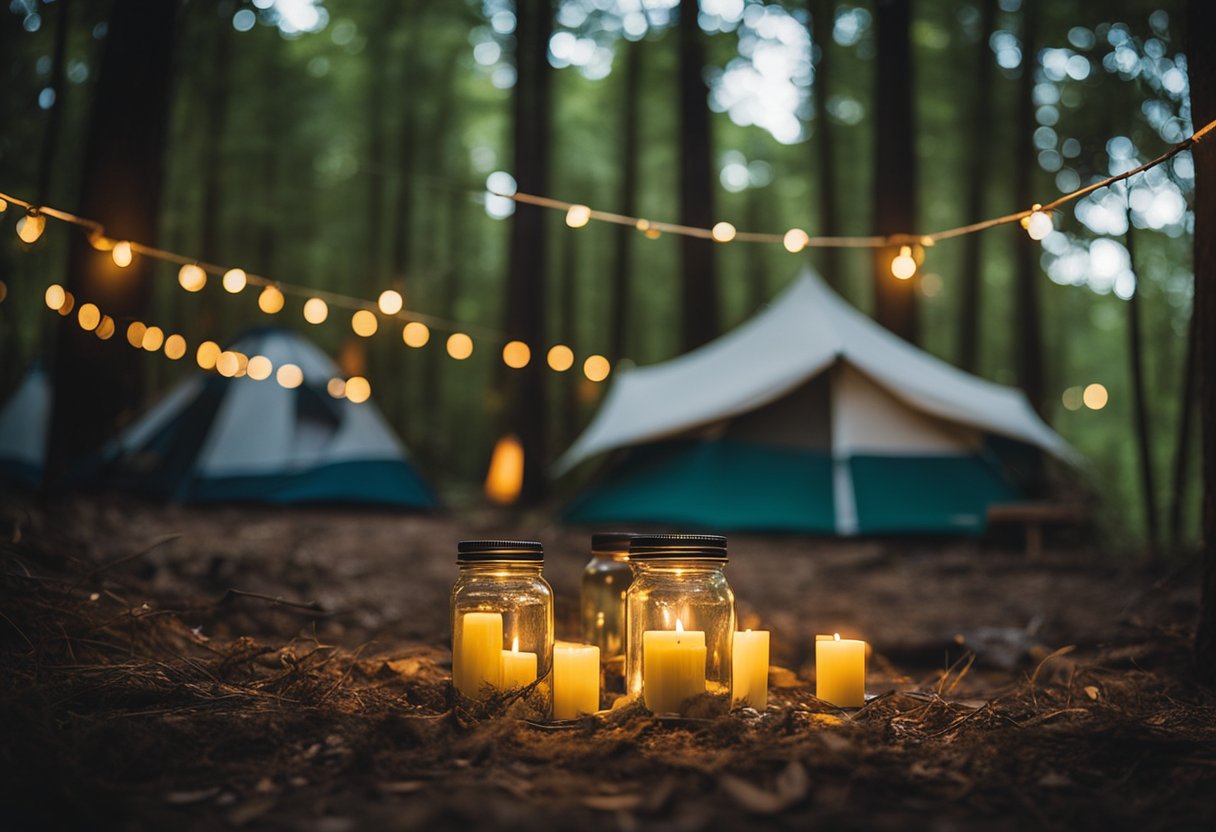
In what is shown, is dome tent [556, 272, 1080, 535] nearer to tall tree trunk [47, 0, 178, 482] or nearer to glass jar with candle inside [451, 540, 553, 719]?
tall tree trunk [47, 0, 178, 482]

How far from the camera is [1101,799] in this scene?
161 cm

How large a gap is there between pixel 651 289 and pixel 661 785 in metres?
16.6

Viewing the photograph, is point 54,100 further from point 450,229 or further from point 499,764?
point 450,229

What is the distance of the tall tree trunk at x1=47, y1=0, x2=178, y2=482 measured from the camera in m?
4.91

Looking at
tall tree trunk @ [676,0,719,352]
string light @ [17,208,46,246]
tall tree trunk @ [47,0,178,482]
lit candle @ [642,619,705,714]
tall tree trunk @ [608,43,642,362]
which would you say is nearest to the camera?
lit candle @ [642,619,705,714]

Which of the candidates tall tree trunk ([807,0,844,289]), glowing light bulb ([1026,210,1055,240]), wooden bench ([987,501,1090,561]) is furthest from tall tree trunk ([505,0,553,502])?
glowing light bulb ([1026,210,1055,240])

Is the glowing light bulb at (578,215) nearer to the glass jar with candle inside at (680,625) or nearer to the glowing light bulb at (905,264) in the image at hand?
the glowing light bulb at (905,264)

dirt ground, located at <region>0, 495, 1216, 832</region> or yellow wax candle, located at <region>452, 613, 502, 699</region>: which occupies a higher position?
yellow wax candle, located at <region>452, 613, 502, 699</region>

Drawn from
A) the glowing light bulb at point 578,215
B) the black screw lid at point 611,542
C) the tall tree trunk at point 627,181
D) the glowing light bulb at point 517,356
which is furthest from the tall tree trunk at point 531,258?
the black screw lid at point 611,542

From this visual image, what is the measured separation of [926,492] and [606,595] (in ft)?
14.6

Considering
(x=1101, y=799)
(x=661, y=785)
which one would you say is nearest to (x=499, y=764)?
(x=661, y=785)

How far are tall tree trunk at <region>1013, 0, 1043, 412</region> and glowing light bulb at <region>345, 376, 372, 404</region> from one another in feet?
20.6

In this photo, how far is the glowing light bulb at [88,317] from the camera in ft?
16.2

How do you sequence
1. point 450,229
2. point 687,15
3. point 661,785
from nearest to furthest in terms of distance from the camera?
point 661,785
point 687,15
point 450,229
